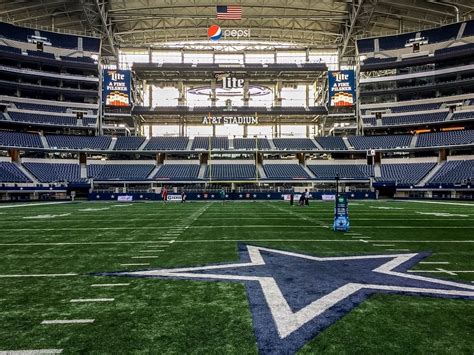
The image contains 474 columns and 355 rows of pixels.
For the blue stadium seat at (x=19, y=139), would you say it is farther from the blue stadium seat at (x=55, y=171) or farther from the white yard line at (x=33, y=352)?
the white yard line at (x=33, y=352)

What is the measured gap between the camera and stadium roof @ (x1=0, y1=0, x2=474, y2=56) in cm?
4141

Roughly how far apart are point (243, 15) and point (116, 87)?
2072 cm

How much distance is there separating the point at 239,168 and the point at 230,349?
1746 inches

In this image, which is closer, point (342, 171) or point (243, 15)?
point (243, 15)

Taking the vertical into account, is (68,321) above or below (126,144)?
below

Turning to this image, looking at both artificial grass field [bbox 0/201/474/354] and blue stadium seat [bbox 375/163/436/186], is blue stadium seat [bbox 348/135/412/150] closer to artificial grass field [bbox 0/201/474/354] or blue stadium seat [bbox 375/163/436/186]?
blue stadium seat [bbox 375/163/436/186]

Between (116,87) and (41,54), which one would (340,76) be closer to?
(116,87)

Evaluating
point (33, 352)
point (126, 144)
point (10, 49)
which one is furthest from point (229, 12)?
point (33, 352)

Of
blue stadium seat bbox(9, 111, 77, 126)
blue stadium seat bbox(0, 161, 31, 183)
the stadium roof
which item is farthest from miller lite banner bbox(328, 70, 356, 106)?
blue stadium seat bbox(0, 161, 31, 183)

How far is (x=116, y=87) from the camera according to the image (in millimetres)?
47906

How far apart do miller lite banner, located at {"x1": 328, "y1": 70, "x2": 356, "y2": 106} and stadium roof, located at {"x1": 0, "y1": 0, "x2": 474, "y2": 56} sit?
452 centimetres

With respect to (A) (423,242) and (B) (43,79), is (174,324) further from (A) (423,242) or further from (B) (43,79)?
(B) (43,79)

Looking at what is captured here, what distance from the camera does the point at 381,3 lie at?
137ft

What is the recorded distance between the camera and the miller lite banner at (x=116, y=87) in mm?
47906
